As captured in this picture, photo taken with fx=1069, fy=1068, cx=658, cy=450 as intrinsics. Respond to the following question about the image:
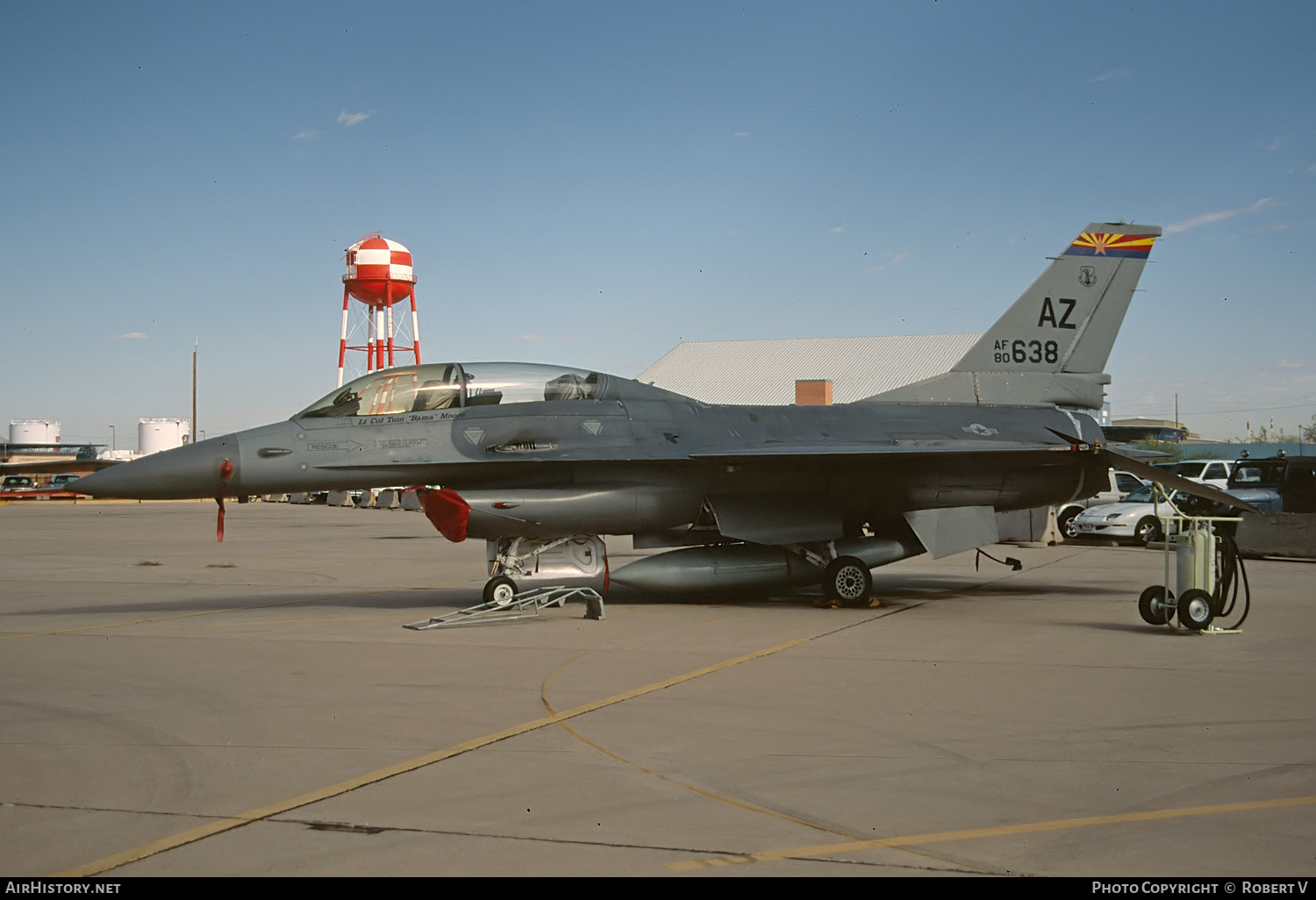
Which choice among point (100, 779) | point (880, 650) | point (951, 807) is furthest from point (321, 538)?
point (951, 807)

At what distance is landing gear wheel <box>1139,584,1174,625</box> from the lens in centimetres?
1076

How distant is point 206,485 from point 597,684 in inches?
228

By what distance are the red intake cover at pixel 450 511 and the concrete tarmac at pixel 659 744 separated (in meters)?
1.20

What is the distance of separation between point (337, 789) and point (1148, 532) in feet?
74.6

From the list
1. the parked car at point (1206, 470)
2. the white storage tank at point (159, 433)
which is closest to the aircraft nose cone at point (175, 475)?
the parked car at point (1206, 470)

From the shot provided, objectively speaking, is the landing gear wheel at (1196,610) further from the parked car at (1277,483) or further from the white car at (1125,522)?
the white car at (1125,522)

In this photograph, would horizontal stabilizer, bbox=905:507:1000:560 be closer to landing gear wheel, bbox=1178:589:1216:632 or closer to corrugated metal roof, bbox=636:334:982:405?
landing gear wheel, bbox=1178:589:1216:632

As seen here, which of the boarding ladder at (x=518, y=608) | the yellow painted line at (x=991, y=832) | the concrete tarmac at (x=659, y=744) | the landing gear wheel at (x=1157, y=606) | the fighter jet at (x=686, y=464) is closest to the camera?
the yellow painted line at (x=991, y=832)

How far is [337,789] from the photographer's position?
523 centimetres

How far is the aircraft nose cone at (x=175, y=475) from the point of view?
11.3 m

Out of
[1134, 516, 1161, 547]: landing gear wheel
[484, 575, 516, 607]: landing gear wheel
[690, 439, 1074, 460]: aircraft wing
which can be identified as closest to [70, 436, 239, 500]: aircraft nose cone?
[484, 575, 516, 607]: landing gear wheel

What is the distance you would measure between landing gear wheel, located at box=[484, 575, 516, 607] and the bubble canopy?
2075 mm

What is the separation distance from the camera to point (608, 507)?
12.6 metres
